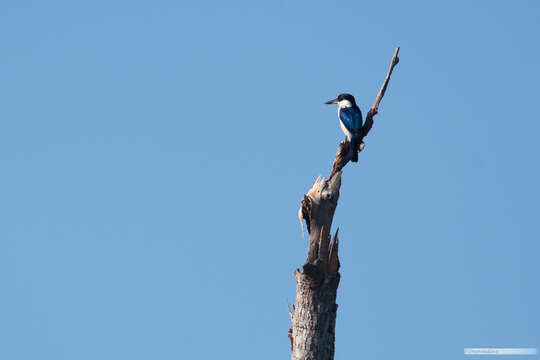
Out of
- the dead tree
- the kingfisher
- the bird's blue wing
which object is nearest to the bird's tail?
the kingfisher

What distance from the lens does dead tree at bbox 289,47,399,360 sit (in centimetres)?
1009

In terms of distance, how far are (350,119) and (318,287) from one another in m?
4.93

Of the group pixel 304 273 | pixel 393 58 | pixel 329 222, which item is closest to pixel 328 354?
pixel 304 273

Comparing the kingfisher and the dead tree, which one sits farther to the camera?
the kingfisher

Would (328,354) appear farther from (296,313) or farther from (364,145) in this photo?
(364,145)

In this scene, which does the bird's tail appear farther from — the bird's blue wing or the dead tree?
the dead tree

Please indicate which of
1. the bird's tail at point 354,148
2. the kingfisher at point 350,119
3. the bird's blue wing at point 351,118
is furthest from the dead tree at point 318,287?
the bird's blue wing at point 351,118

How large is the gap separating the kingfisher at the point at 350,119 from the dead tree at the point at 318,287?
6.70 ft

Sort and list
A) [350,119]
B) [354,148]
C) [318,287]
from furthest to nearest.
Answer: [350,119]
[354,148]
[318,287]

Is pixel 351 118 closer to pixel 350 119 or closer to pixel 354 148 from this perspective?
pixel 350 119

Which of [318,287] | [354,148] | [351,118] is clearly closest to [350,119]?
[351,118]

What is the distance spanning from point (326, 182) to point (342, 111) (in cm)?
451

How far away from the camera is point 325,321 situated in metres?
10.1

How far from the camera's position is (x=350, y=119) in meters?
14.1
